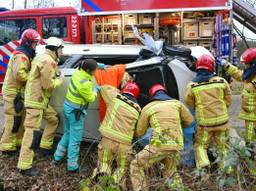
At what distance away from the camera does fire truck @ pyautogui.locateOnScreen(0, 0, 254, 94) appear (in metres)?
8.97

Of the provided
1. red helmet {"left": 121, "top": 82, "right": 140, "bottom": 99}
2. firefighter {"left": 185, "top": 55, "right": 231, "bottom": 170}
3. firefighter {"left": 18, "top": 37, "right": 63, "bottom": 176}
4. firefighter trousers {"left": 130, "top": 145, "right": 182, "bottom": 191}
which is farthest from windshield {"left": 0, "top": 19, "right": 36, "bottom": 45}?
firefighter trousers {"left": 130, "top": 145, "right": 182, "bottom": 191}

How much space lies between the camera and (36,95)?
516 centimetres

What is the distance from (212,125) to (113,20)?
542cm

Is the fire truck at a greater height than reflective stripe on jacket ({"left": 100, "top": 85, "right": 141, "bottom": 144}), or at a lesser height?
greater

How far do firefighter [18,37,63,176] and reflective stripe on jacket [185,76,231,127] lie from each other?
5.50 ft

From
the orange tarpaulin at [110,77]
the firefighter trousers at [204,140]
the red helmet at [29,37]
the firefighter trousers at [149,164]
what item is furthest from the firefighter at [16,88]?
the firefighter trousers at [204,140]

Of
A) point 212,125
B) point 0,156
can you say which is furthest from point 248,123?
point 0,156

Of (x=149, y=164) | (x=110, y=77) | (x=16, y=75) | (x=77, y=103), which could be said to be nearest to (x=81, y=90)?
(x=77, y=103)

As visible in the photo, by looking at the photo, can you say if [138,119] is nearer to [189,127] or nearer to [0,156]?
[189,127]

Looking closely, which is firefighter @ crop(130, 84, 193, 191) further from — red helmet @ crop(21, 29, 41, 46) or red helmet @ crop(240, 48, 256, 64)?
red helmet @ crop(21, 29, 41, 46)

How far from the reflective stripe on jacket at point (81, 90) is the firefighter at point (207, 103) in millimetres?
1141

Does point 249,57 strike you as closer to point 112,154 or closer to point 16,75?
point 112,154

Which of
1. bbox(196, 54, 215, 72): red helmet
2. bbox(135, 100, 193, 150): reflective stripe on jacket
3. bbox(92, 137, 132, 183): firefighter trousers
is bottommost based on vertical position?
bbox(92, 137, 132, 183): firefighter trousers

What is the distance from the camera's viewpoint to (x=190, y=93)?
Answer: 4980mm
